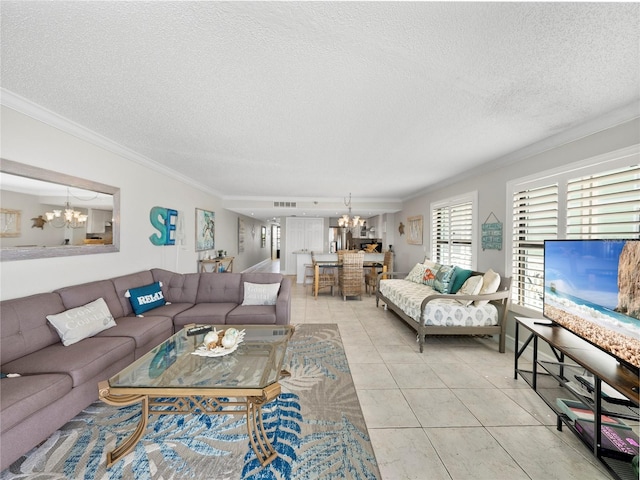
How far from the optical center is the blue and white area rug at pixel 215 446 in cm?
149

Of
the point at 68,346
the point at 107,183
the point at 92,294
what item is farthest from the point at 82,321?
the point at 107,183

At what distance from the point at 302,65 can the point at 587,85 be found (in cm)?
201

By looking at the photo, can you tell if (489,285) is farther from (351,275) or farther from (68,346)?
(68,346)

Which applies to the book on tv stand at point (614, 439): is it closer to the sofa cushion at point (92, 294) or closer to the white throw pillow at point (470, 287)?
the white throw pillow at point (470, 287)

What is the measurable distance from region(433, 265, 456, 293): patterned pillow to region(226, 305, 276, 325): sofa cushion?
263 centimetres

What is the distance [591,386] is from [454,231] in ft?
9.96

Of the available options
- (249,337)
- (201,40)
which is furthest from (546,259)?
(201,40)

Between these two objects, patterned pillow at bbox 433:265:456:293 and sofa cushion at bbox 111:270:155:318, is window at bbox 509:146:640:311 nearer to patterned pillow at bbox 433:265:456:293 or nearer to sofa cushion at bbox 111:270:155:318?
patterned pillow at bbox 433:265:456:293

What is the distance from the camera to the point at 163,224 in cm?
412

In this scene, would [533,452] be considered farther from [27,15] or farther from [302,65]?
[27,15]

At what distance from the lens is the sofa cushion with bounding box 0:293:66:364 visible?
183cm

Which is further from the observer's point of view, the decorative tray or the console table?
the console table

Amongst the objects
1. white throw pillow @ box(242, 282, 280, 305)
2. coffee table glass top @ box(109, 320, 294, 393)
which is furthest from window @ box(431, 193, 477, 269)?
coffee table glass top @ box(109, 320, 294, 393)

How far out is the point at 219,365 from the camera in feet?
6.15
